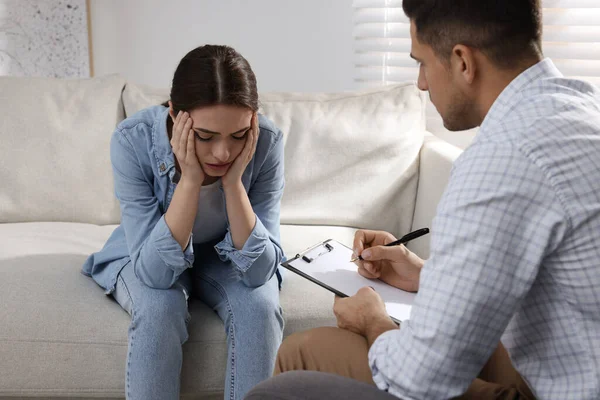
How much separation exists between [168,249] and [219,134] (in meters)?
0.27

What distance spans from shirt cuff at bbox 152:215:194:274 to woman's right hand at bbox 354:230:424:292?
1.25 ft

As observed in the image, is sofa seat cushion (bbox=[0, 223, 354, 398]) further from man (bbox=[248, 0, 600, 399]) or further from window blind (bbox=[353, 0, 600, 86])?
window blind (bbox=[353, 0, 600, 86])

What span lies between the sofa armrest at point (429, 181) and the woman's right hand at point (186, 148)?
743 mm

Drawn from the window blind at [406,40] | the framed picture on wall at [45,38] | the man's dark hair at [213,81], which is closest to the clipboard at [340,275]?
the man's dark hair at [213,81]

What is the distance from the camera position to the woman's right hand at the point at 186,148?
1532 millimetres

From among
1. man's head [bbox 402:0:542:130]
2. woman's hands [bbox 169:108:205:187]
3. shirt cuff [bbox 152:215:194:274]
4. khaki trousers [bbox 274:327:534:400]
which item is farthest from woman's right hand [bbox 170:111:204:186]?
man's head [bbox 402:0:542:130]

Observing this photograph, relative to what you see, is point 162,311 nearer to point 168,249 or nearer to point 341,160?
point 168,249

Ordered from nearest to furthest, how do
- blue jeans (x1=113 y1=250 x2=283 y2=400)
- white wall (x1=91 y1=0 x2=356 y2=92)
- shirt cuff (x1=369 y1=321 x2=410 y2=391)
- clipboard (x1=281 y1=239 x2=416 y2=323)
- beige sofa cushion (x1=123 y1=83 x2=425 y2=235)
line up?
shirt cuff (x1=369 y1=321 x2=410 y2=391)
clipboard (x1=281 y1=239 x2=416 y2=323)
blue jeans (x1=113 y1=250 x2=283 y2=400)
beige sofa cushion (x1=123 y1=83 x2=425 y2=235)
white wall (x1=91 y1=0 x2=356 y2=92)

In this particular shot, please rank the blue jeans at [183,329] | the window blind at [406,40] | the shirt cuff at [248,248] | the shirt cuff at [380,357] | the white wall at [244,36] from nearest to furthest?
1. the shirt cuff at [380,357]
2. the blue jeans at [183,329]
3. the shirt cuff at [248,248]
4. the window blind at [406,40]
5. the white wall at [244,36]

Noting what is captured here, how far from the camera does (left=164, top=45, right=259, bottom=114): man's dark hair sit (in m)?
1.50

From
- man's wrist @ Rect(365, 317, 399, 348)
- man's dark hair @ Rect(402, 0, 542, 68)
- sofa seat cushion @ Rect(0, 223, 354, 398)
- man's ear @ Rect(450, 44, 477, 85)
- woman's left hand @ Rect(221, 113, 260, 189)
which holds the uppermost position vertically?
man's dark hair @ Rect(402, 0, 542, 68)

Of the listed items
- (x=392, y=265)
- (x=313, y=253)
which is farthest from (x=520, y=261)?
(x=313, y=253)

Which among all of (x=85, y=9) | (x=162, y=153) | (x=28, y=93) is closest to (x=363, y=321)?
(x=162, y=153)

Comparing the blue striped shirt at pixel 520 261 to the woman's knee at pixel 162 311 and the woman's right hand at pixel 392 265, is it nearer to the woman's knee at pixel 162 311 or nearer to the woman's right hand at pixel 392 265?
the woman's right hand at pixel 392 265
